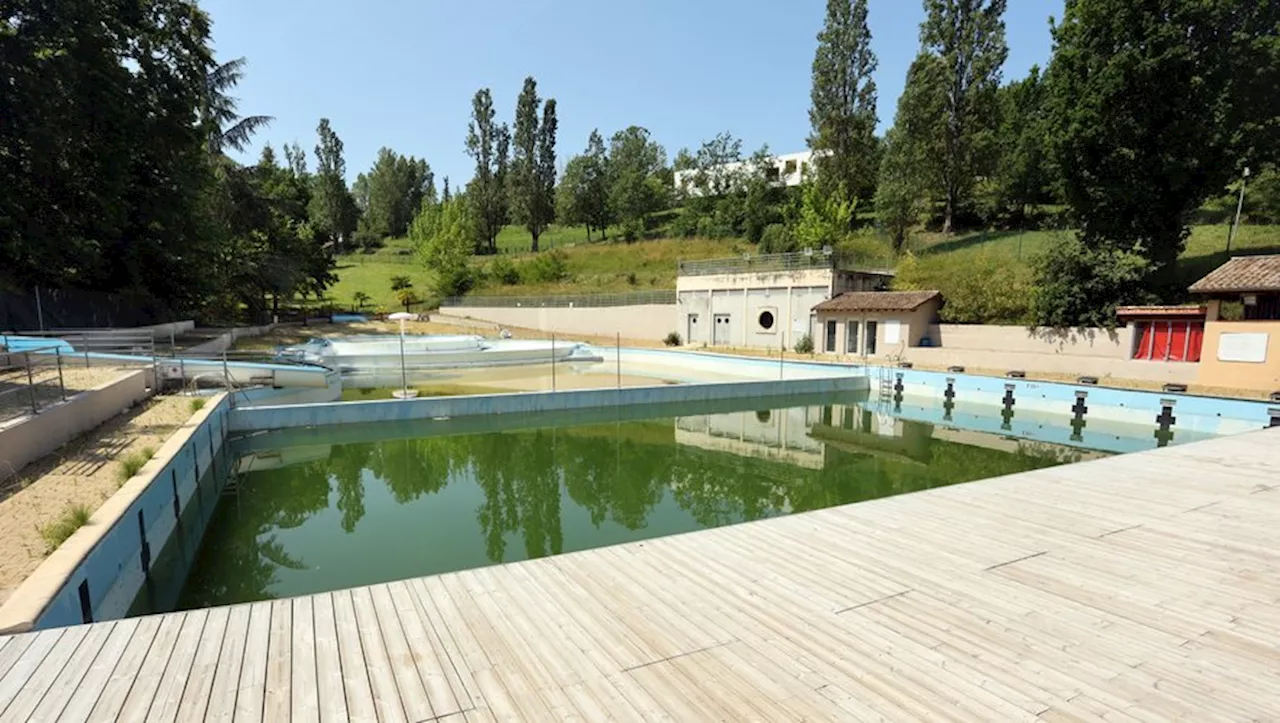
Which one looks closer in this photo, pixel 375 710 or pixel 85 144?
pixel 375 710

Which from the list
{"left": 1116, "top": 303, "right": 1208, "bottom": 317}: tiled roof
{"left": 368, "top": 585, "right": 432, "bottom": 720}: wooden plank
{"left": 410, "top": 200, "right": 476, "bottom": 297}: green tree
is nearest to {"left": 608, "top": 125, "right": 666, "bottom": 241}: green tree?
{"left": 410, "top": 200, "right": 476, "bottom": 297}: green tree

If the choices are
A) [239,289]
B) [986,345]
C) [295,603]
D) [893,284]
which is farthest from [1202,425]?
[239,289]

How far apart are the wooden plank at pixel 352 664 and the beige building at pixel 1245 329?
22655mm

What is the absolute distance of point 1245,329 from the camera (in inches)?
659

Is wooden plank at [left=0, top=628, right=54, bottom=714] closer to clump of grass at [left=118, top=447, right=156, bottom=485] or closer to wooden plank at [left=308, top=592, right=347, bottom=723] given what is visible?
wooden plank at [left=308, top=592, right=347, bottom=723]

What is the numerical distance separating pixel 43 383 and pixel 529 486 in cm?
840

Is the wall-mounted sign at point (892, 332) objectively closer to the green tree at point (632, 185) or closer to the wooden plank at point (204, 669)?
the wooden plank at point (204, 669)

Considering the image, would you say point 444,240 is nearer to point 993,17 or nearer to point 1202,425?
point 993,17

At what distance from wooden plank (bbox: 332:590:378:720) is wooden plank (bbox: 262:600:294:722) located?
0.85 feet

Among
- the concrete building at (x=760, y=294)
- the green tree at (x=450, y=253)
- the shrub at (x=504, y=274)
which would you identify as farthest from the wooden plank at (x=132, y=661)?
the green tree at (x=450, y=253)

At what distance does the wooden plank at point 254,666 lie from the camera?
2.94 m

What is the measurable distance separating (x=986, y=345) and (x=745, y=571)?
75.1 ft

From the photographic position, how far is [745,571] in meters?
4.75

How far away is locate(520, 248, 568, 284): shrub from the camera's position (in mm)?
47938
